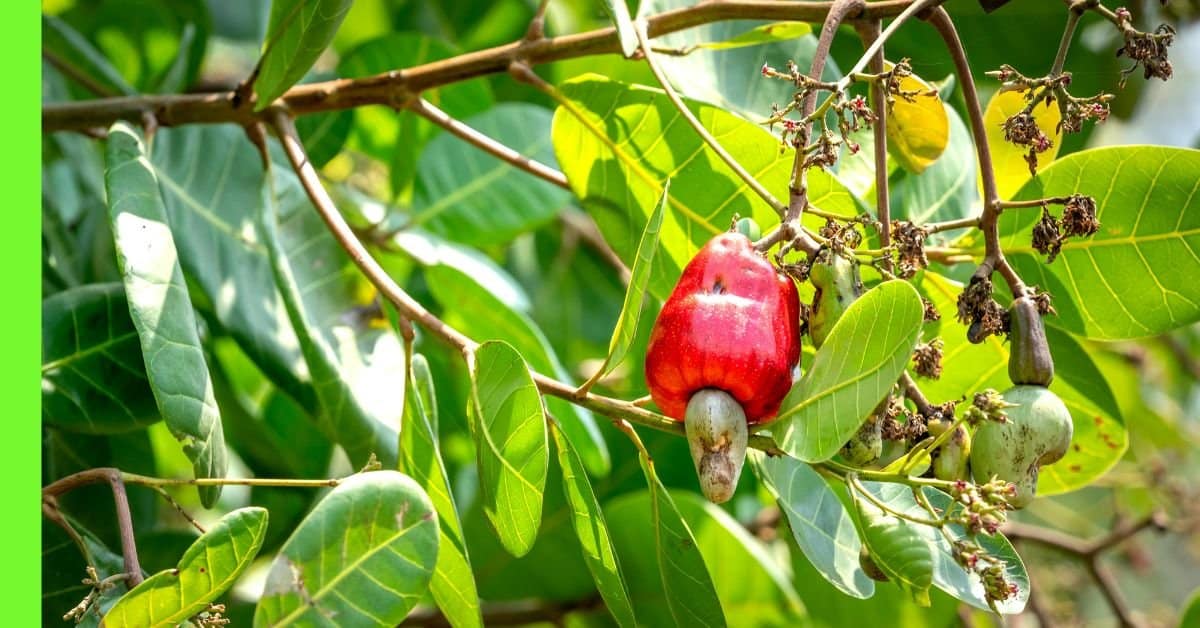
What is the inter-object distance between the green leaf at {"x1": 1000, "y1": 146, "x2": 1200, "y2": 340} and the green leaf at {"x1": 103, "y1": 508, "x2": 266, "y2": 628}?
2.31 feet

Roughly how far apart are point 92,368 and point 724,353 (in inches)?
26.1

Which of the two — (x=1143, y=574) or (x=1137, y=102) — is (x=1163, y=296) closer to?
(x=1137, y=102)

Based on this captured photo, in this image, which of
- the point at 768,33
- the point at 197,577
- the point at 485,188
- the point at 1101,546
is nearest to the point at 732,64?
the point at 768,33

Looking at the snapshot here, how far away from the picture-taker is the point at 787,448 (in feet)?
2.77

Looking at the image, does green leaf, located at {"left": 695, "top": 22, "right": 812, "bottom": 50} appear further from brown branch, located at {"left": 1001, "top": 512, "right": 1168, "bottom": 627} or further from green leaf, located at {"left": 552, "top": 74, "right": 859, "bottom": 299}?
brown branch, located at {"left": 1001, "top": 512, "right": 1168, "bottom": 627}

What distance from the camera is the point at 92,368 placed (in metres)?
1.20

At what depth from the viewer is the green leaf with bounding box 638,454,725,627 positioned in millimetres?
1007

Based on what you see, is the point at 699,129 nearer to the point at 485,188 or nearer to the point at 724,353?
the point at 724,353

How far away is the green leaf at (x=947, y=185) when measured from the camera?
1.42 m

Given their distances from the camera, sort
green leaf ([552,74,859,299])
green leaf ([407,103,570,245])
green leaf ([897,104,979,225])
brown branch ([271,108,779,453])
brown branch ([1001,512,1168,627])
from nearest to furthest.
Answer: brown branch ([271,108,779,453]) < green leaf ([552,74,859,299]) < green leaf ([897,104,979,225]) < green leaf ([407,103,570,245]) < brown branch ([1001,512,1168,627])

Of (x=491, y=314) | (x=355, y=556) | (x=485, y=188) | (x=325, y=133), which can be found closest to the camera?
(x=355, y=556)

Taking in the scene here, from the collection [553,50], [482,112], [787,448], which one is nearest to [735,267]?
[787,448]

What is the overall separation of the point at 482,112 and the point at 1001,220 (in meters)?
0.89

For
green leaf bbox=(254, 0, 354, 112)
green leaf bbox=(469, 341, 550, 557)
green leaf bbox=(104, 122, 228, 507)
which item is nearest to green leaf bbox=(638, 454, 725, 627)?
green leaf bbox=(469, 341, 550, 557)
